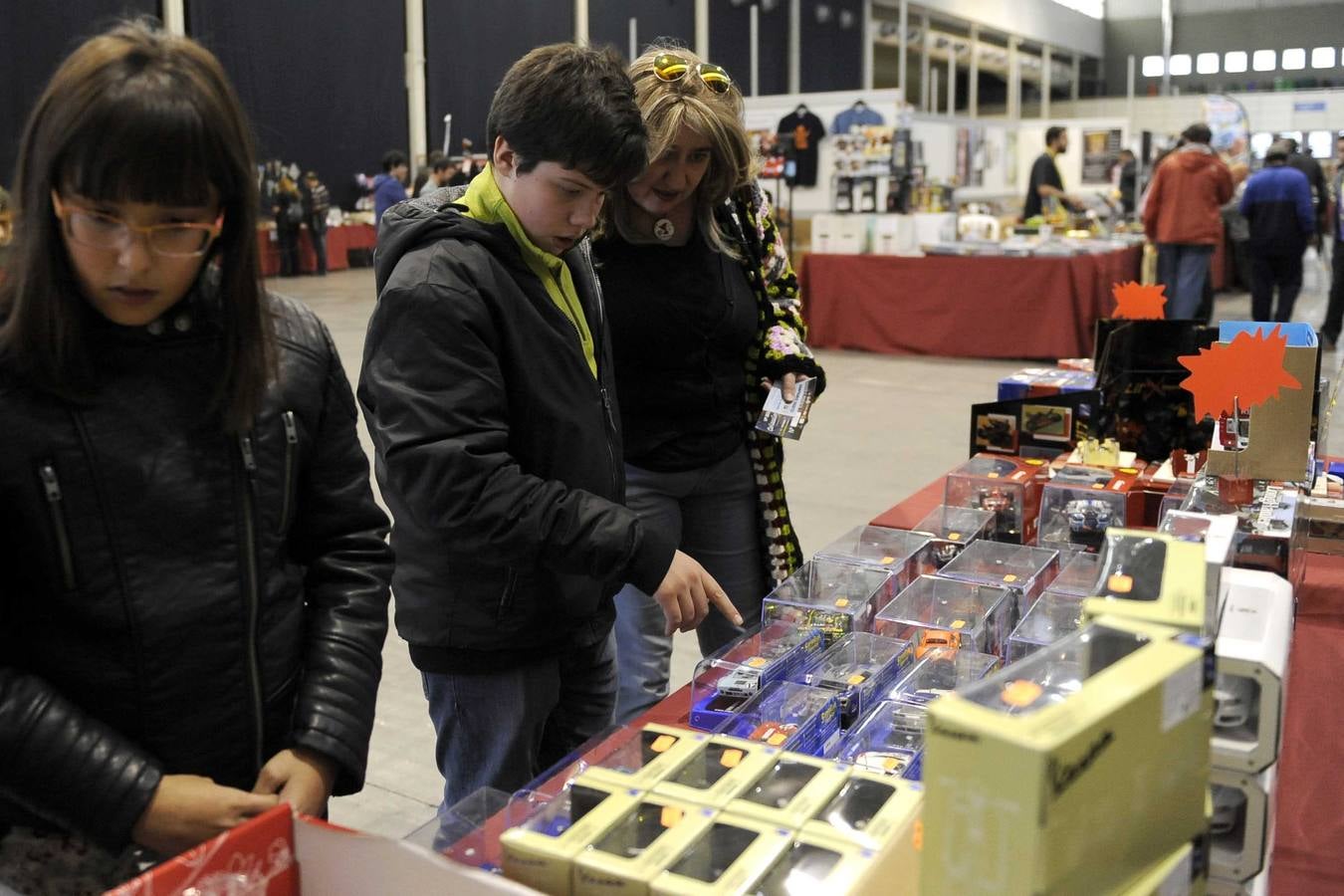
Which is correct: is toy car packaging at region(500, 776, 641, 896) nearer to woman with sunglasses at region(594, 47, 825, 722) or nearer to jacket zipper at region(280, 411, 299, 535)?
jacket zipper at region(280, 411, 299, 535)

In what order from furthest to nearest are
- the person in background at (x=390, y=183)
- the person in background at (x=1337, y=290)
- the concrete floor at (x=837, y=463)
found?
1. the person in background at (x=390, y=183)
2. the person in background at (x=1337, y=290)
3. the concrete floor at (x=837, y=463)

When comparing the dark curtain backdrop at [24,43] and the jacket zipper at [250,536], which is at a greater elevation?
the dark curtain backdrop at [24,43]

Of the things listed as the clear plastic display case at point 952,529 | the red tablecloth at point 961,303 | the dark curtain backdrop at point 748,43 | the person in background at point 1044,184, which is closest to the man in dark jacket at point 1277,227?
the red tablecloth at point 961,303

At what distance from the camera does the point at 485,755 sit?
1.61 meters

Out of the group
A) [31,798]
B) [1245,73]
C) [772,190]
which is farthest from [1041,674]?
[1245,73]

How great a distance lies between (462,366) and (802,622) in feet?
1.82

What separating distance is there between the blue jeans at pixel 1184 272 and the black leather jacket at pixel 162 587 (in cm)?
783

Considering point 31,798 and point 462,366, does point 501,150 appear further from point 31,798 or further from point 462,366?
point 31,798

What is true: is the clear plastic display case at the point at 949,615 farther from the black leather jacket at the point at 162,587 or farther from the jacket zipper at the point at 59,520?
the jacket zipper at the point at 59,520

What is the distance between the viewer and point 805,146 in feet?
29.6

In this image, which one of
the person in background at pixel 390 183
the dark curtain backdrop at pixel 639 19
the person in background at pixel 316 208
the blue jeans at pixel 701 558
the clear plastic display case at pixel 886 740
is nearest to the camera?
the clear plastic display case at pixel 886 740

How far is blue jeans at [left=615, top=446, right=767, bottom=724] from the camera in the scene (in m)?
2.03

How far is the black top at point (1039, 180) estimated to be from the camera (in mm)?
10797

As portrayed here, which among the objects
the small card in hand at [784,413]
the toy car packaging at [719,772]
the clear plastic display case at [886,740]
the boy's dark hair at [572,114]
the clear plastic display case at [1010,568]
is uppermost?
the boy's dark hair at [572,114]
